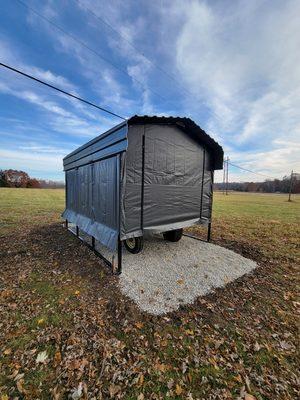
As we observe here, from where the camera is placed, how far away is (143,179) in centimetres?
506

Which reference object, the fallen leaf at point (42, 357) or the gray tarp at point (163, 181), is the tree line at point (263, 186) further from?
the fallen leaf at point (42, 357)

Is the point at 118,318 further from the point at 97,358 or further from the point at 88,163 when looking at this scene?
the point at 88,163

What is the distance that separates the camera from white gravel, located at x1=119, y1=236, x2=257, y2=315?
3.93 meters

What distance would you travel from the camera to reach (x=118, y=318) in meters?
3.35

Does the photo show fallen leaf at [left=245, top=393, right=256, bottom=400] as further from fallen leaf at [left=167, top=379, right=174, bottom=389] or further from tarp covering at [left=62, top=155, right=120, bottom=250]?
tarp covering at [left=62, top=155, right=120, bottom=250]

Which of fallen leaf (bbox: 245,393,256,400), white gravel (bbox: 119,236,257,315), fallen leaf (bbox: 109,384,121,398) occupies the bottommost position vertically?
fallen leaf (bbox: 109,384,121,398)

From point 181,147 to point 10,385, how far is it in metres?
5.81

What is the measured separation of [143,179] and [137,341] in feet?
11.0

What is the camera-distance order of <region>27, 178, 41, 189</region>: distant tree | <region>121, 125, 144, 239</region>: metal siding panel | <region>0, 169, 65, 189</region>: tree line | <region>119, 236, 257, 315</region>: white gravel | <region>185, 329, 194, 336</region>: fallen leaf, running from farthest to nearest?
<region>27, 178, 41, 189</region>: distant tree → <region>0, 169, 65, 189</region>: tree line → <region>121, 125, 144, 239</region>: metal siding panel → <region>119, 236, 257, 315</region>: white gravel → <region>185, 329, 194, 336</region>: fallen leaf

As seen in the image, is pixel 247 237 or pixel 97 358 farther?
pixel 247 237

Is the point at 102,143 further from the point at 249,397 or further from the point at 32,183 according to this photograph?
the point at 32,183

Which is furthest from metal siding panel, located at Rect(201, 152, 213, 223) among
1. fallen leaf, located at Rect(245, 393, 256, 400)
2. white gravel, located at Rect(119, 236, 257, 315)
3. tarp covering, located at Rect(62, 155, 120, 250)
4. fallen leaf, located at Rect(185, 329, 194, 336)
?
fallen leaf, located at Rect(245, 393, 256, 400)

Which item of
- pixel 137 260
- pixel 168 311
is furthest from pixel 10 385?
pixel 137 260

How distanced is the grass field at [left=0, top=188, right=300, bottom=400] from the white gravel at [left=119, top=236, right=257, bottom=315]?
24 cm
